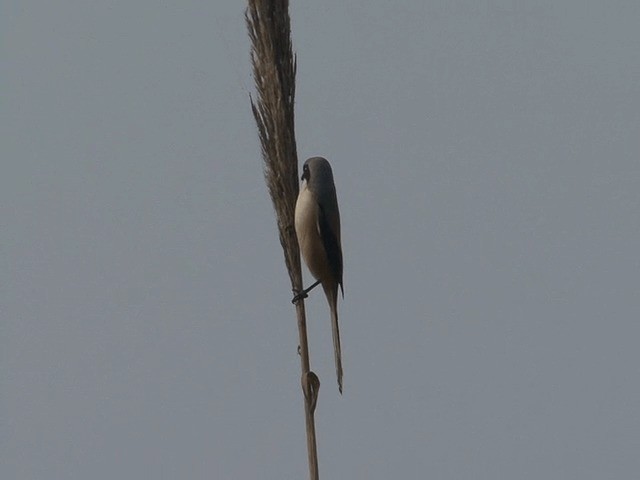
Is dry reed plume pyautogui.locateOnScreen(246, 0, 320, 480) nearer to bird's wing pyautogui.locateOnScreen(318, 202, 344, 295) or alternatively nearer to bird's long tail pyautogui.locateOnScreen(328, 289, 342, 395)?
bird's long tail pyautogui.locateOnScreen(328, 289, 342, 395)

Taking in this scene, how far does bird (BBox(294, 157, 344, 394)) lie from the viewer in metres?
4.43

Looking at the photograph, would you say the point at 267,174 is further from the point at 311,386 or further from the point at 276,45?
the point at 311,386

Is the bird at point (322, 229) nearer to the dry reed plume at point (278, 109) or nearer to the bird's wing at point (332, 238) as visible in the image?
the bird's wing at point (332, 238)

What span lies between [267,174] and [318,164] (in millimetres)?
832

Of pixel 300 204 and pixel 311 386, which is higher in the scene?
pixel 300 204

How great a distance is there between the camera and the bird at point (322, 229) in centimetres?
443

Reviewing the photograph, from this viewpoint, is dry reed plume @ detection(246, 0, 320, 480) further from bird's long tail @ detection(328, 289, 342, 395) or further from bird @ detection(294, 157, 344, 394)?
bird @ detection(294, 157, 344, 394)

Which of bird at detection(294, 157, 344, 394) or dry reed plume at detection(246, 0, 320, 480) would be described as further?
bird at detection(294, 157, 344, 394)

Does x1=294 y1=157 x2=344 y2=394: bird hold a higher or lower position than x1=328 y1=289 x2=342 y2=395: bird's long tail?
higher

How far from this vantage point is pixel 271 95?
12.1 ft

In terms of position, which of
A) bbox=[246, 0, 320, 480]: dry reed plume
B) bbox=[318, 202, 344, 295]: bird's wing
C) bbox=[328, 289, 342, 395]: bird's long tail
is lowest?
bbox=[328, 289, 342, 395]: bird's long tail

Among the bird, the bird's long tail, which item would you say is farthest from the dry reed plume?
the bird

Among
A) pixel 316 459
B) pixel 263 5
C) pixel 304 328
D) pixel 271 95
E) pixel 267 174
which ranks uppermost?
pixel 263 5

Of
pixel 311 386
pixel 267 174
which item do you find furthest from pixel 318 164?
pixel 311 386
